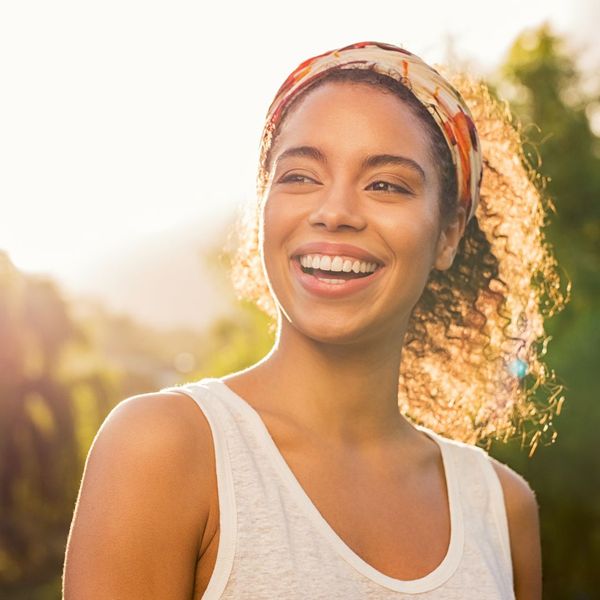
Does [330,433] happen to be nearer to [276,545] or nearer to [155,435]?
[276,545]

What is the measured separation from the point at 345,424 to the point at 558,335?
30.7 feet

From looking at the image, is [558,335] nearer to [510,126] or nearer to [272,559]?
[510,126]

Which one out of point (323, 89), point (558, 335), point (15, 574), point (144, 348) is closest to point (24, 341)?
point (15, 574)

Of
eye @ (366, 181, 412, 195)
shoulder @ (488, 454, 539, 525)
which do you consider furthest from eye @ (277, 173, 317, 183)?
shoulder @ (488, 454, 539, 525)

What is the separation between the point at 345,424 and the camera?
2.43 metres

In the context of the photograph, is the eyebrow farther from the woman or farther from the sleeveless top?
the sleeveless top

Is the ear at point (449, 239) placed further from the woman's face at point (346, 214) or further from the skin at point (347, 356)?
the woman's face at point (346, 214)

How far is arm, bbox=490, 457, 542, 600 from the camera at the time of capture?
8.66 ft

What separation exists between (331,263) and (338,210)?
0.12 meters

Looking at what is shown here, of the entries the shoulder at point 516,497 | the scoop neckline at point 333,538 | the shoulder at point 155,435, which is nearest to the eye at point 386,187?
the scoop neckline at point 333,538

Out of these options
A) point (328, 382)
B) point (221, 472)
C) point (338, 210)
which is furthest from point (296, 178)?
point (221, 472)

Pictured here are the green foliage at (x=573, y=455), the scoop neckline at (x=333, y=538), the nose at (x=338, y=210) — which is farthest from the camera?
the green foliage at (x=573, y=455)

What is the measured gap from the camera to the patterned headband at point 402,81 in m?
2.45

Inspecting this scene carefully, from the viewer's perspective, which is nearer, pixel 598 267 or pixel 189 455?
pixel 189 455
